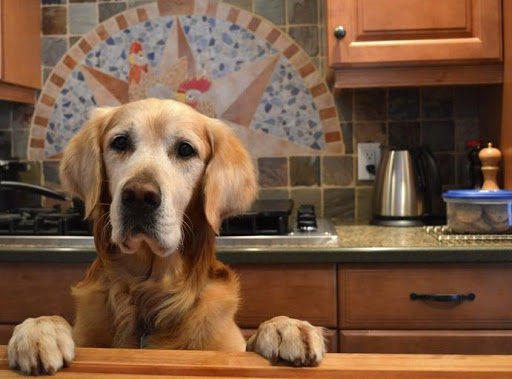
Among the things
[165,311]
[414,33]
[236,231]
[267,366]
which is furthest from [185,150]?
[414,33]

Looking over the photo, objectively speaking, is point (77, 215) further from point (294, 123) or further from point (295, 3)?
point (295, 3)

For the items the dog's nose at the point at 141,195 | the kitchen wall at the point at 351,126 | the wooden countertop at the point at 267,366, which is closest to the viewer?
the wooden countertop at the point at 267,366

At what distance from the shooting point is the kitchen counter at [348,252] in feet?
5.29

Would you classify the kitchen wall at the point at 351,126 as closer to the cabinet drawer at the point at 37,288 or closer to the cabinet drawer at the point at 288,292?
the cabinet drawer at the point at 288,292

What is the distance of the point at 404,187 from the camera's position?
2.11 m

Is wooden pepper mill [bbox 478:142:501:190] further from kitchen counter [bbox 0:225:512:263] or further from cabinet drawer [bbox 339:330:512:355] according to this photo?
cabinet drawer [bbox 339:330:512:355]

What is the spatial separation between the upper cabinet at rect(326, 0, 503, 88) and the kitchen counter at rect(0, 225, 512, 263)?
62 cm

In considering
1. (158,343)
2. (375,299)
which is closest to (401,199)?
(375,299)

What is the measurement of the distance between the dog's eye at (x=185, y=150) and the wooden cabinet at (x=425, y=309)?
0.64m

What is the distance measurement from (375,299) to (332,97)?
97 cm

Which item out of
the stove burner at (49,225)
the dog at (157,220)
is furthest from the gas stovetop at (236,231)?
the dog at (157,220)

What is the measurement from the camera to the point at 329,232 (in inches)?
71.2

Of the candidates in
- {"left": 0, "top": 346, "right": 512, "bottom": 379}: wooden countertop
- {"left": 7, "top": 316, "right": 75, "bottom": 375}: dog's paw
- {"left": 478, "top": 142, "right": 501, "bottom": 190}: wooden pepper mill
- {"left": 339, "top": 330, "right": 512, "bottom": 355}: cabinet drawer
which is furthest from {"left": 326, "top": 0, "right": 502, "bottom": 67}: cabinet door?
{"left": 0, "top": 346, "right": 512, "bottom": 379}: wooden countertop

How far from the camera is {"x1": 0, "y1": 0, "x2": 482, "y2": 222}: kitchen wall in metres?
2.33
